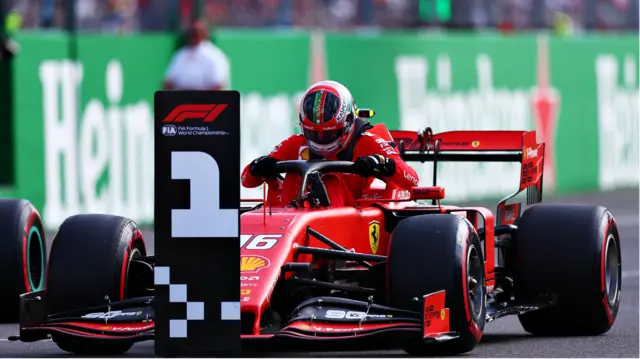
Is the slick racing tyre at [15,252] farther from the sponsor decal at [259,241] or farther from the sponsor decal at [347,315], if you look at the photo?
the sponsor decal at [347,315]

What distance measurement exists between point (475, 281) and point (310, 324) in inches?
43.9

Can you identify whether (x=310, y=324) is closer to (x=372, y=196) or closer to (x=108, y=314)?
(x=108, y=314)

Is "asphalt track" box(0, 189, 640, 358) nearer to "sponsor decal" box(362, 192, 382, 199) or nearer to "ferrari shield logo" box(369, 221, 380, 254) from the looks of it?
"ferrari shield logo" box(369, 221, 380, 254)

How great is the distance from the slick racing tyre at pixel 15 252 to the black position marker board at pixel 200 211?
8.25 feet

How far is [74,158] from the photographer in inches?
613

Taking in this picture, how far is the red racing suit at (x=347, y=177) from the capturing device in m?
9.20

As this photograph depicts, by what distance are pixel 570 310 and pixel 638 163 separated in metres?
14.4

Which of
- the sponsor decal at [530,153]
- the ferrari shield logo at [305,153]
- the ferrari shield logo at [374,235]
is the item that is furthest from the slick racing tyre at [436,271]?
the sponsor decal at [530,153]

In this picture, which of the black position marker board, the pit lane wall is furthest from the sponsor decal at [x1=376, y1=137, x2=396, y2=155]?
the pit lane wall

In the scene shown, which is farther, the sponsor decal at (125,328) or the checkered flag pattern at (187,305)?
the sponsor decal at (125,328)

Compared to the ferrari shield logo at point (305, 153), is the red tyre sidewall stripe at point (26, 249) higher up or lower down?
lower down

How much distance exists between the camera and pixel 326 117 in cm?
929

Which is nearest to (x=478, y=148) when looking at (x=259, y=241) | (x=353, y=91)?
(x=259, y=241)

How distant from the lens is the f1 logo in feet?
22.8
